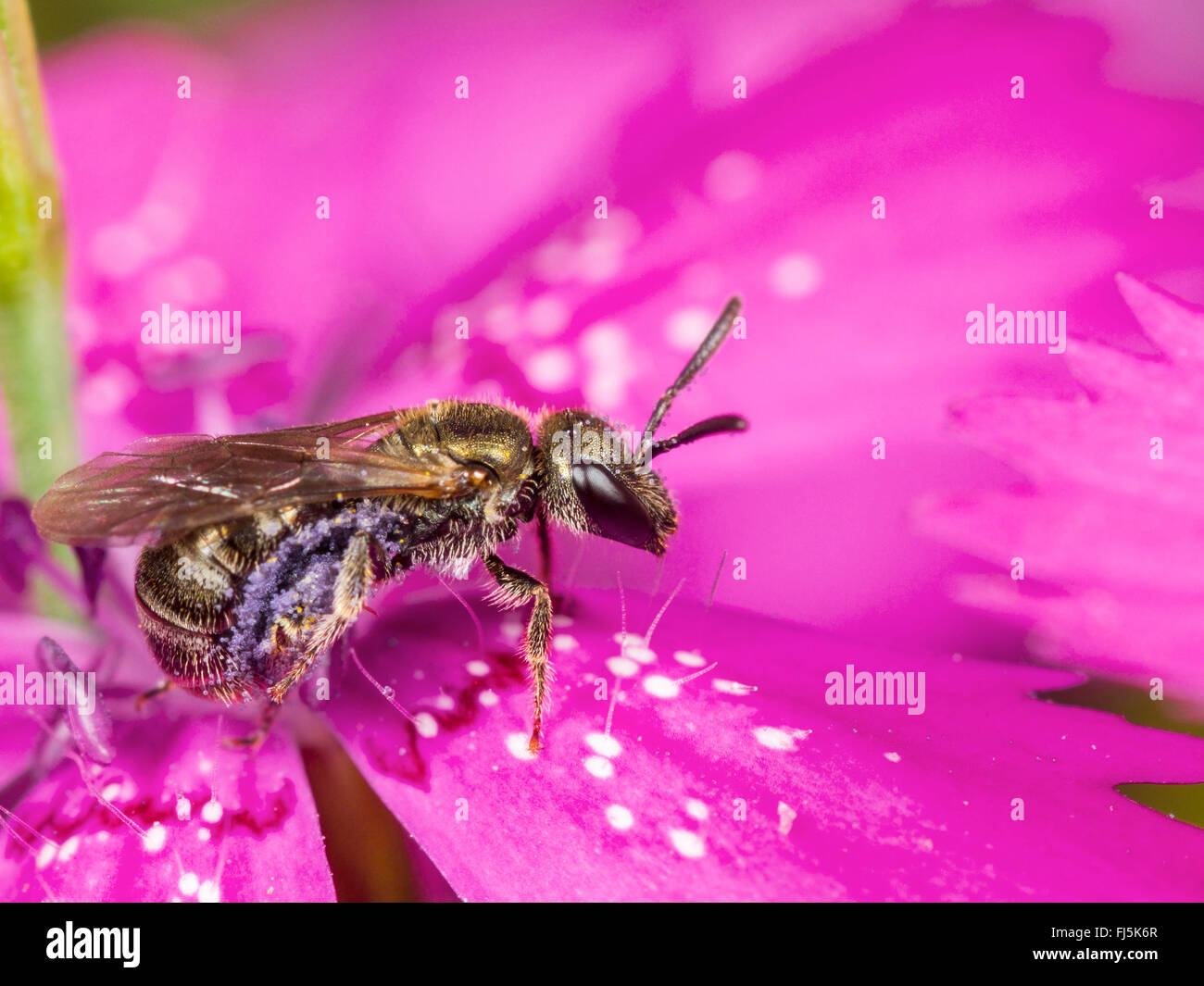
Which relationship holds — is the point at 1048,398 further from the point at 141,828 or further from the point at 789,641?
the point at 141,828

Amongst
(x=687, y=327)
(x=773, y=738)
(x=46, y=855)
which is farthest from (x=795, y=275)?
(x=46, y=855)

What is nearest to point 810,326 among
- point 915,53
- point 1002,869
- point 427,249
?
point 915,53

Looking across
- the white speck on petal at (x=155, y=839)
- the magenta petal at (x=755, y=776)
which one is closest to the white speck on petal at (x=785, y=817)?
the magenta petal at (x=755, y=776)

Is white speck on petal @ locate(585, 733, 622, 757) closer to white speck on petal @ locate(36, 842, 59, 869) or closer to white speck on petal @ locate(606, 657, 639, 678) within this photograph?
white speck on petal @ locate(606, 657, 639, 678)

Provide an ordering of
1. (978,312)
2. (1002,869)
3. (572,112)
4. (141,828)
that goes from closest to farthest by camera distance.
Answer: (1002,869) → (141,828) → (978,312) → (572,112)

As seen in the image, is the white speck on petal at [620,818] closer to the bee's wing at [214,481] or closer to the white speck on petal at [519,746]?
the white speck on petal at [519,746]

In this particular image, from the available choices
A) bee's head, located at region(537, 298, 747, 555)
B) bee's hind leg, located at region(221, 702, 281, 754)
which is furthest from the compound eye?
bee's hind leg, located at region(221, 702, 281, 754)
